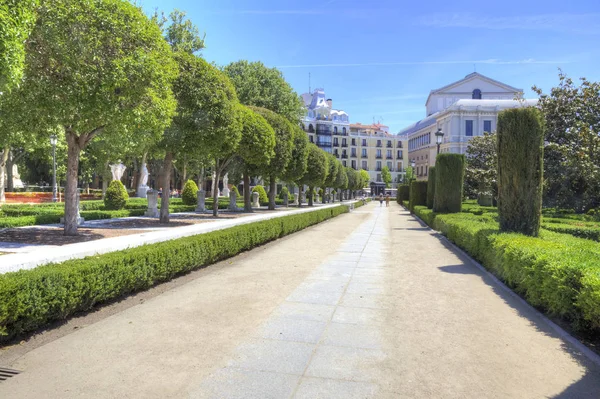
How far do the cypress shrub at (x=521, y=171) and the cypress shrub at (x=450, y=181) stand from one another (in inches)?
371

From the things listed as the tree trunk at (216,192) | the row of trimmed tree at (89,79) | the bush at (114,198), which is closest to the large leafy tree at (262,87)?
the tree trunk at (216,192)

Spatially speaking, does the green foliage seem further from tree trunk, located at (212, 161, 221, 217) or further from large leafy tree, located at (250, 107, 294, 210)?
tree trunk, located at (212, 161, 221, 217)

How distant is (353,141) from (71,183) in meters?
90.8

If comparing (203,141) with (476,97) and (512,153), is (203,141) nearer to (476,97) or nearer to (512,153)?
(512,153)

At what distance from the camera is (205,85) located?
14.7 meters

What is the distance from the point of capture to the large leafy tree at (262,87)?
A: 32.6m

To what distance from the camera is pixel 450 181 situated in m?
19.9

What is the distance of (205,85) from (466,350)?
41.3 ft

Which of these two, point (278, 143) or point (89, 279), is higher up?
point (278, 143)

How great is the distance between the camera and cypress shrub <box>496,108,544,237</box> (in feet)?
32.8

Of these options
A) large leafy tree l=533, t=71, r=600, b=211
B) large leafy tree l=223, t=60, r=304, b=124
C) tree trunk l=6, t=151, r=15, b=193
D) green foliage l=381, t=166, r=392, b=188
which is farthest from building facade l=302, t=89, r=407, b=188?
large leafy tree l=533, t=71, r=600, b=211

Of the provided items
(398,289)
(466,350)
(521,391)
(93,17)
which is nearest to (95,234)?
(93,17)

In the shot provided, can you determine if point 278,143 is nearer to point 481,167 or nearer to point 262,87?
point 262,87

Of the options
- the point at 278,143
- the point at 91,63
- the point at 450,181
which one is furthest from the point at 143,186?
the point at 91,63
